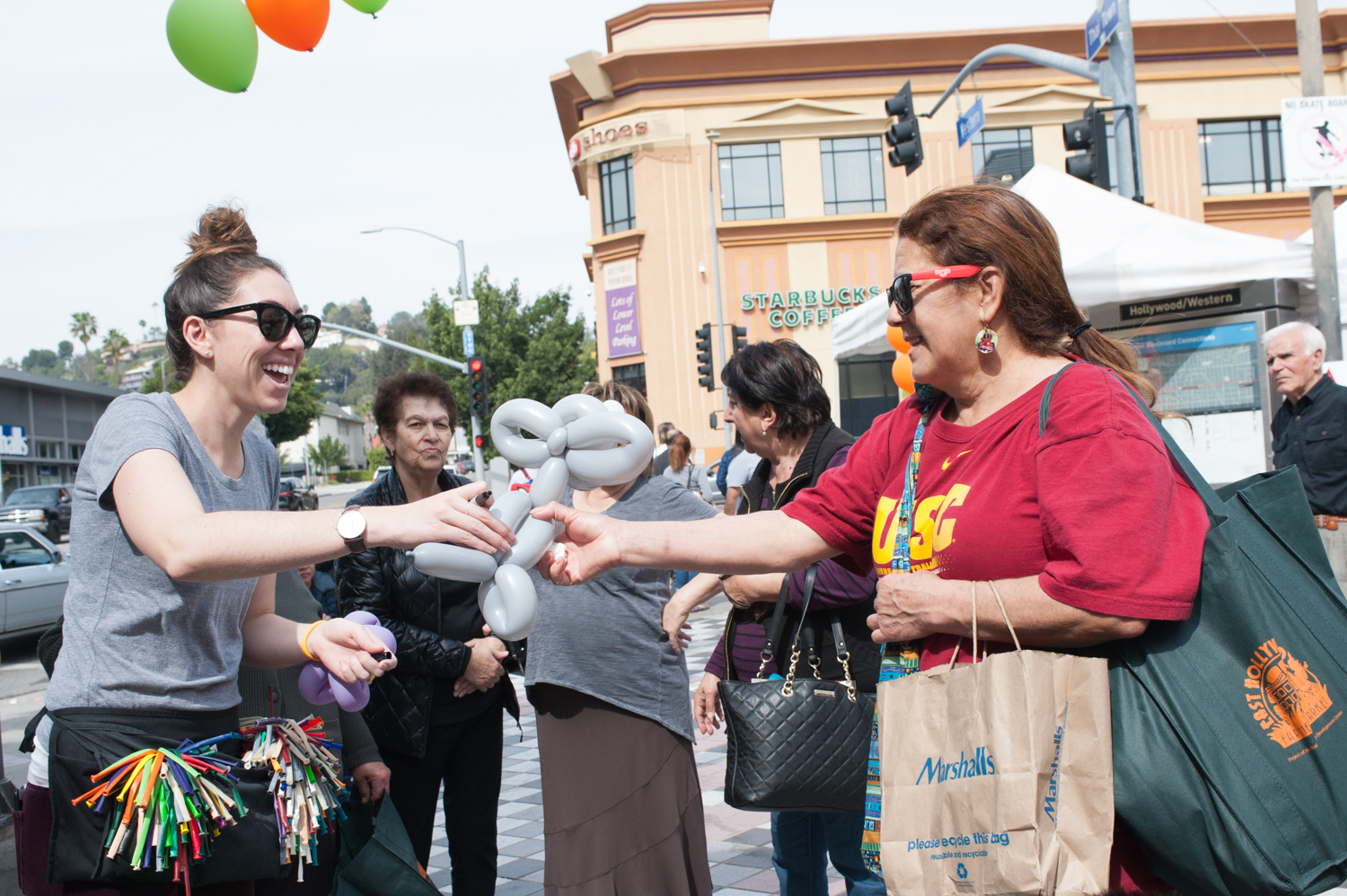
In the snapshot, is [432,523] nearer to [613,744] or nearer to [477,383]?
[613,744]

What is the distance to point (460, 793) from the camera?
12.1 ft

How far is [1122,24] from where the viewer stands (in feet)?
30.0

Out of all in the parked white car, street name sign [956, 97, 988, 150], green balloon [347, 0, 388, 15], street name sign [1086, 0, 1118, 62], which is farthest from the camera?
street name sign [956, 97, 988, 150]

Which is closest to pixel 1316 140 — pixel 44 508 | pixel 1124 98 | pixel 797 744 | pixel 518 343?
pixel 1124 98

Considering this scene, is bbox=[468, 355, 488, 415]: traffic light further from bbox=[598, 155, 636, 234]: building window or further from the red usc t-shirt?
the red usc t-shirt

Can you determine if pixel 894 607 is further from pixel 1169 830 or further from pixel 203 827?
pixel 203 827

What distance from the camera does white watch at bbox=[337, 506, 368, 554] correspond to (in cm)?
197

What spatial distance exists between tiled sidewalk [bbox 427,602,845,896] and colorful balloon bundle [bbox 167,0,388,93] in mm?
3556

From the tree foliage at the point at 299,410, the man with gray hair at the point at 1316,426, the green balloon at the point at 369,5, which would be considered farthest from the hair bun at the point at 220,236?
the tree foliage at the point at 299,410

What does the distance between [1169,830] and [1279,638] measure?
1.20 feet

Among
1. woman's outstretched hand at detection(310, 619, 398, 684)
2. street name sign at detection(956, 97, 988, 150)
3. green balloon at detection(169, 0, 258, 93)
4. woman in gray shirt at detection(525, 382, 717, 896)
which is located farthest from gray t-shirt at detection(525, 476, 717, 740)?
street name sign at detection(956, 97, 988, 150)

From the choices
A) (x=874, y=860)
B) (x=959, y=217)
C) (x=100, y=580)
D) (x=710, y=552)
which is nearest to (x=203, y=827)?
(x=100, y=580)

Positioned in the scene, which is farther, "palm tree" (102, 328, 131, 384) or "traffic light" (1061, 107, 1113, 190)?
"palm tree" (102, 328, 131, 384)

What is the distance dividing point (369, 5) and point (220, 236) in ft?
8.86
